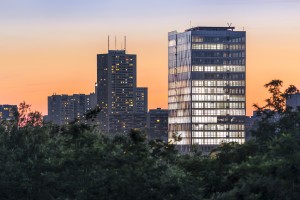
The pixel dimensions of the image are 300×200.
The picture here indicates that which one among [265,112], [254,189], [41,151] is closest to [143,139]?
[41,151]

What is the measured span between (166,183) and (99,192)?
197 inches

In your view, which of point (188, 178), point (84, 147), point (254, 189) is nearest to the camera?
point (254, 189)

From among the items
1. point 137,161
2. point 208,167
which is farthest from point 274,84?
point 137,161

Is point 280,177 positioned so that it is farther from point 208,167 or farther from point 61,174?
point 61,174

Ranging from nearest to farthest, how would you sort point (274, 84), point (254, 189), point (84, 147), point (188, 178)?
point (254, 189) → point (188, 178) → point (84, 147) → point (274, 84)

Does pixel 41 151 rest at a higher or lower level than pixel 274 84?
lower

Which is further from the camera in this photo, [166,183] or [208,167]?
[208,167]

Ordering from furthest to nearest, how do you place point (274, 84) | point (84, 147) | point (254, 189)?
1. point (274, 84)
2. point (84, 147)
3. point (254, 189)

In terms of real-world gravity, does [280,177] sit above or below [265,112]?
below

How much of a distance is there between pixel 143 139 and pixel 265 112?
1907cm

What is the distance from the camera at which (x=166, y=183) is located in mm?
61688

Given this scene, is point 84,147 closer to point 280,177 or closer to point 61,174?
point 61,174

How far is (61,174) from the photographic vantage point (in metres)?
65.4

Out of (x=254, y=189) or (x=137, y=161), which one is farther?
(x=137, y=161)
